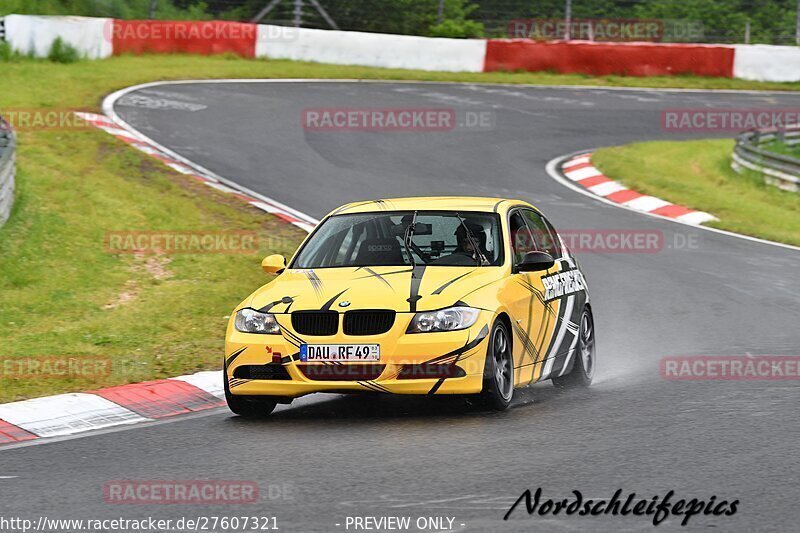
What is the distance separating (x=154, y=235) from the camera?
15688 mm

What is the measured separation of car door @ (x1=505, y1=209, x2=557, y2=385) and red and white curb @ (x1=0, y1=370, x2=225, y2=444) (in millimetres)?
2209

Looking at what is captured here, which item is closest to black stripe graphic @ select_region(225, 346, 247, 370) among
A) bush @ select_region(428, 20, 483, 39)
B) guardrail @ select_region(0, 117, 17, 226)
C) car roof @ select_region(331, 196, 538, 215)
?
car roof @ select_region(331, 196, 538, 215)

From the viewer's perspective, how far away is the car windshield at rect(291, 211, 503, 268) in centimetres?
955

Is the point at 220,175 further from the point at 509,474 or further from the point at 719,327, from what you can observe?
the point at 509,474

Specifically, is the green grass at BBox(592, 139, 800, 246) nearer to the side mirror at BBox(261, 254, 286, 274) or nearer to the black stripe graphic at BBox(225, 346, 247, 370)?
the side mirror at BBox(261, 254, 286, 274)

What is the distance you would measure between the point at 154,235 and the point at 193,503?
9.45 m

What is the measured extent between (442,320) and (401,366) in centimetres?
40

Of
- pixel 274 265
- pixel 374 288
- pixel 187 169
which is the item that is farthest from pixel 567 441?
pixel 187 169

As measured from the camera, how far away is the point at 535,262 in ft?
30.9

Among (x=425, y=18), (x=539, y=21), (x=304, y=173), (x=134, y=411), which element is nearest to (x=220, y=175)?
(x=304, y=173)

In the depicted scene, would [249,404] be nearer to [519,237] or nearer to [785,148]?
[519,237]

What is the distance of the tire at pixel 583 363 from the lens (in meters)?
10.5

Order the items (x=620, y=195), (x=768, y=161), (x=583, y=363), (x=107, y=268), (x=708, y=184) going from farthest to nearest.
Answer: (x=768, y=161) → (x=708, y=184) → (x=620, y=195) → (x=107, y=268) → (x=583, y=363)

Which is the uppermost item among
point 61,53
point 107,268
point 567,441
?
point 61,53
